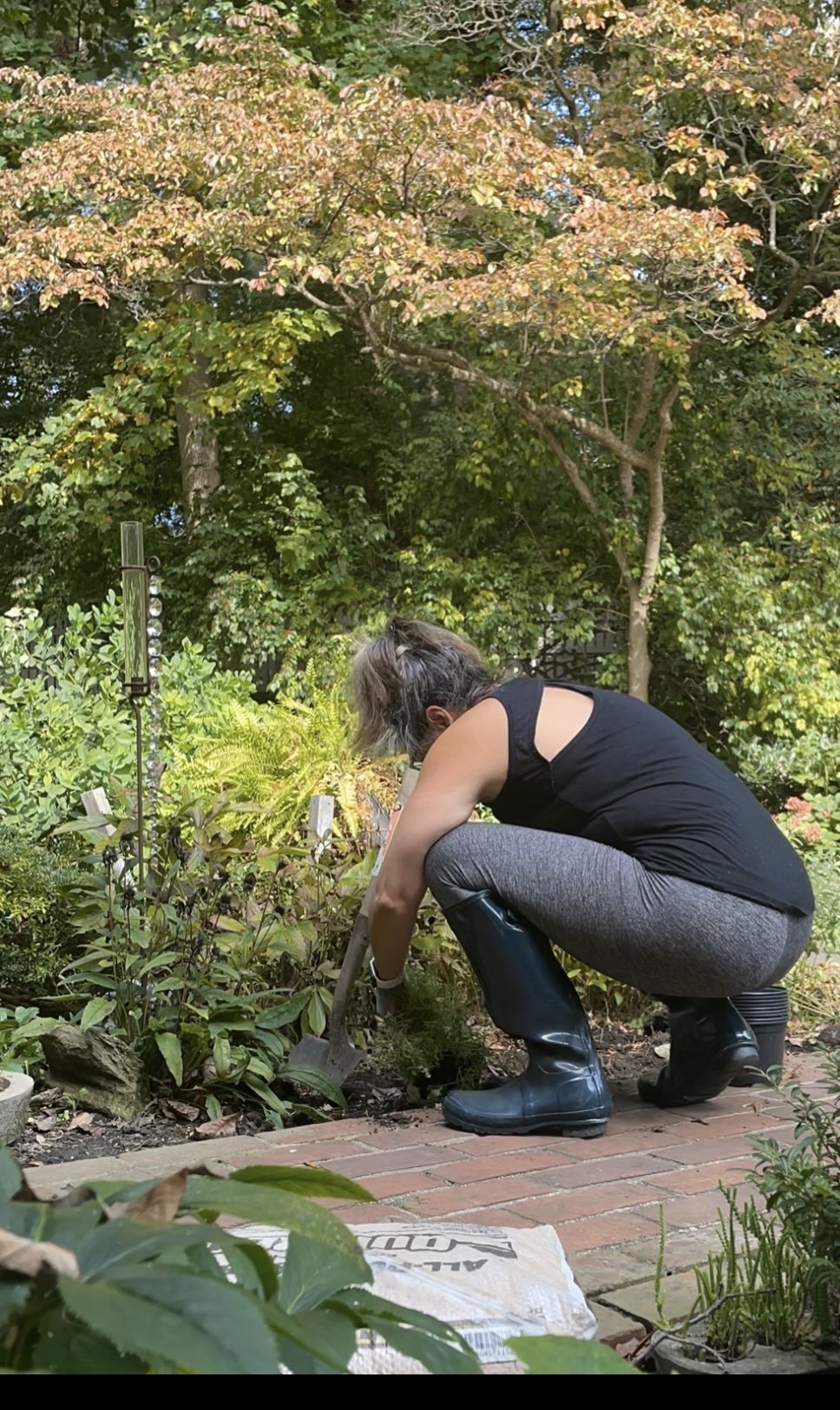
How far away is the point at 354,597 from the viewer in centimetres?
886

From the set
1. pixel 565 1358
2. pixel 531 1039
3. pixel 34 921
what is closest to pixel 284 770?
pixel 34 921

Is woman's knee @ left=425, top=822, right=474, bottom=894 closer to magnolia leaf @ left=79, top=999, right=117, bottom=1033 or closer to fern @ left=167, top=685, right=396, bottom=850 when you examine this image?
Answer: magnolia leaf @ left=79, top=999, right=117, bottom=1033

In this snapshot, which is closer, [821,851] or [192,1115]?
[192,1115]

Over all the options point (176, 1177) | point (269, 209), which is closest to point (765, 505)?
point (269, 209)

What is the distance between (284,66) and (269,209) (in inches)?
49.4

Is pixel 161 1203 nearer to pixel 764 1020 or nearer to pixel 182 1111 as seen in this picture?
pixel 182 1111

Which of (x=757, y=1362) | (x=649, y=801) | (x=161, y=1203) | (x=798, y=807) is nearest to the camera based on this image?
(x=161, y=1203)

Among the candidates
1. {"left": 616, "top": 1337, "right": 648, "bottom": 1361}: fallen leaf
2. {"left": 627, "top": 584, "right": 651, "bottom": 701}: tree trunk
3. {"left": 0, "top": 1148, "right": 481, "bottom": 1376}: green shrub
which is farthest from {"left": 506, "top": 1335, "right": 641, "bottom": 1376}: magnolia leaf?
{"left": 627, "top": 584, "right": 651, "bottom": 701}: tree trunk

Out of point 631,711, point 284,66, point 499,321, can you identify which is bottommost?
point 631,711

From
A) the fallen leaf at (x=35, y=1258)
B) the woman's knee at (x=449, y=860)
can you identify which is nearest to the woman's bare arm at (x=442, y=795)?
the woman's knee at (x=449, y=860)

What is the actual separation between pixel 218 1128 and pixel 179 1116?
0.13 metres

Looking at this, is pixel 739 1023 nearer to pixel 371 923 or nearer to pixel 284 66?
pixel 371 923

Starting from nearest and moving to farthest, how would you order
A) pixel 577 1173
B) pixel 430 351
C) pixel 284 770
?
pixel 577 1173 → pixel 284 770 → pixel 430 351

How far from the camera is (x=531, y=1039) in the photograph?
254 centimetres
